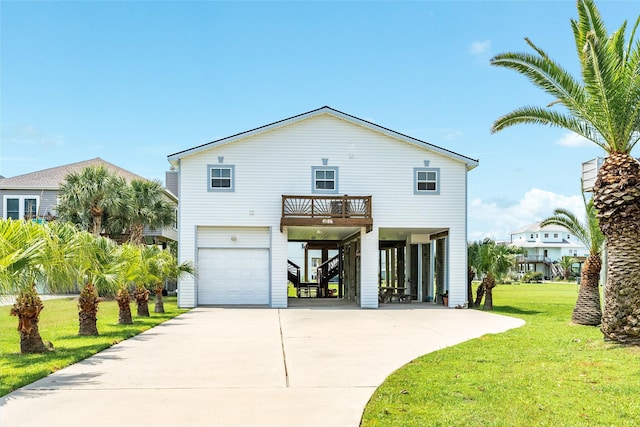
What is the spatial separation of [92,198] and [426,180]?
1601cm

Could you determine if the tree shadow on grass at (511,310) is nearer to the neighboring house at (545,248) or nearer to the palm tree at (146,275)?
the palm tree at (146,275)

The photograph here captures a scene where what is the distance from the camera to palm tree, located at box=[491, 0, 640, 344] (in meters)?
11.1

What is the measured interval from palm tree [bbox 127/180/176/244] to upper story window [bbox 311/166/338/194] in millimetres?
9945

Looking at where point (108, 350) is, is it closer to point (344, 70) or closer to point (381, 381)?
point (381, 381)

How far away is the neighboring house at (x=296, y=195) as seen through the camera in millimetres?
23516

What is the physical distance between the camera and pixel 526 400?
7.17 meters

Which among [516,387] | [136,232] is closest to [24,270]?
[516,387]

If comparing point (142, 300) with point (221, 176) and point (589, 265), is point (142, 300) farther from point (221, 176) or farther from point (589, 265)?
point (589, 265)

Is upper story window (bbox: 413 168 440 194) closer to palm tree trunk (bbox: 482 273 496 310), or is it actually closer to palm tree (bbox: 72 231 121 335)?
palm tree trunk (bbox: 482 273 496 310)

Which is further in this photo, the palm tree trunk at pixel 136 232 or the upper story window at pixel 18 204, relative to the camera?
the upper story window at pixel 18 204

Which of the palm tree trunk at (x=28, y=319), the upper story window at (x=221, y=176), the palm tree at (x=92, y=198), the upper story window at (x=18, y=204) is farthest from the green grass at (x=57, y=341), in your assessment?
the upper story window at (x=18, y=204)

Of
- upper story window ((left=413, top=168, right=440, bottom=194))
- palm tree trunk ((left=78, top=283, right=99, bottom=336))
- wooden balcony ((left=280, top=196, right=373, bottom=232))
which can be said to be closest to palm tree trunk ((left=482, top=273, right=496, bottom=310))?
upper story window ((left=413, top=168, right=440, bottom=194))

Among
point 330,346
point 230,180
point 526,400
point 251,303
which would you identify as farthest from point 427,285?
point 526,400

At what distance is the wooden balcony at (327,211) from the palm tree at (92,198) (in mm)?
10351
